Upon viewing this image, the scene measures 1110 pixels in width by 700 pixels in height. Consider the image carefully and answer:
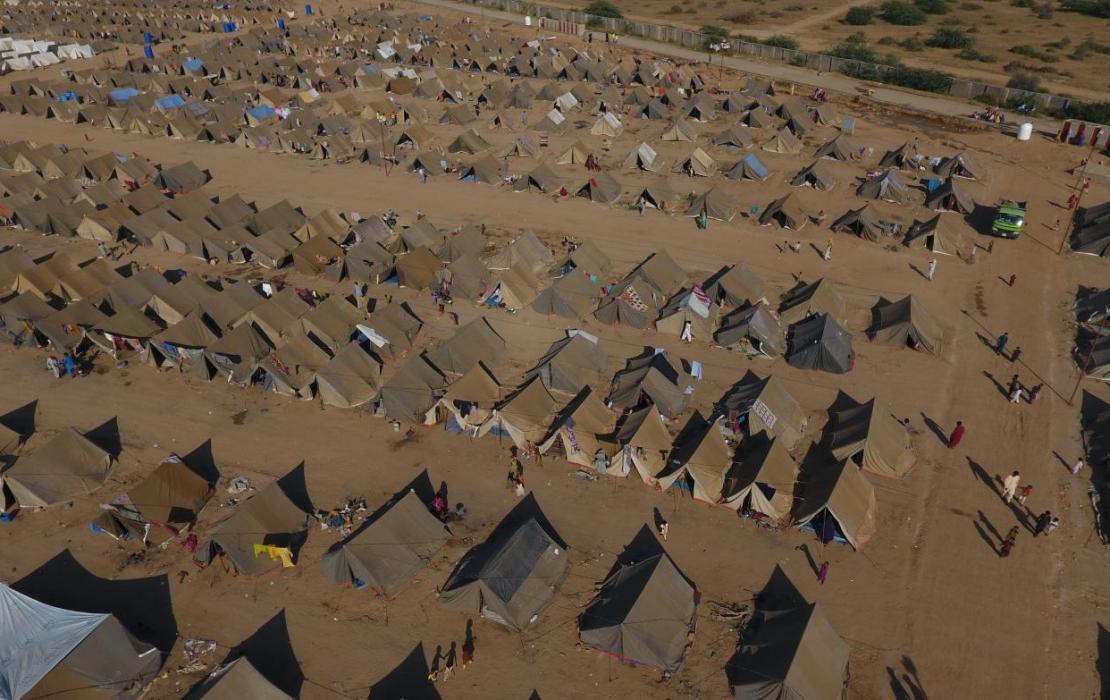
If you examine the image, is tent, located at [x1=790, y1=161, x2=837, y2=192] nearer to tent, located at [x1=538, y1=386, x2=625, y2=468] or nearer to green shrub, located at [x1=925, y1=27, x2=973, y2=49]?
tent, located at [x1=538, y1=386, x2=625, y2=468]

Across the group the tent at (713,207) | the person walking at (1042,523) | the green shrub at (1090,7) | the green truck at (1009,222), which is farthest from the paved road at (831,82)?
the green shrub at (1090,7)

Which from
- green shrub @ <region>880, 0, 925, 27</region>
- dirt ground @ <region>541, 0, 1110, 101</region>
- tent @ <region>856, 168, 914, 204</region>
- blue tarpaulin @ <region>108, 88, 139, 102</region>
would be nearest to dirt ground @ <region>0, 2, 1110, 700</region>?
tent @ <region>856, 168, 914, 204</region>

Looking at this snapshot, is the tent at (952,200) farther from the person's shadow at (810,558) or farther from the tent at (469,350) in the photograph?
the person's shadow at (810,558)

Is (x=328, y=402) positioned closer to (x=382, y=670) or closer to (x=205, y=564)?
(x=205, y=564)

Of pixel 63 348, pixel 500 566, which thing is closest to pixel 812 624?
pixel 500 566

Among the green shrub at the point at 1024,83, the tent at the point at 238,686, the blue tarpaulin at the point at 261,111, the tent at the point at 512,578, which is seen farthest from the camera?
the green shrub at the point at 1024,83

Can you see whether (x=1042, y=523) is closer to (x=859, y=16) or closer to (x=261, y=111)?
(x=261, y=111)
